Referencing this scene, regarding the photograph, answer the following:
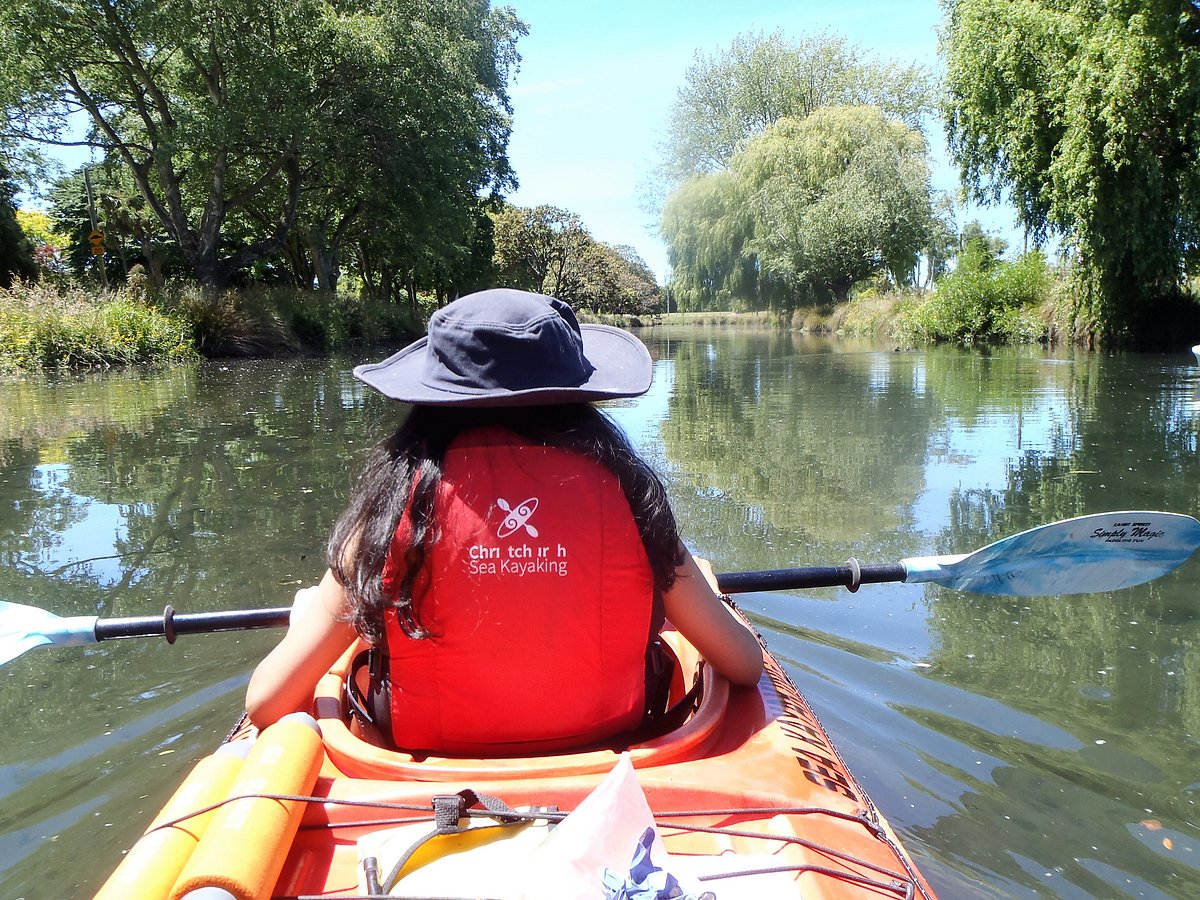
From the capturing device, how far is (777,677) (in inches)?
87.7

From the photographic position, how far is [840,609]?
4.12 meters

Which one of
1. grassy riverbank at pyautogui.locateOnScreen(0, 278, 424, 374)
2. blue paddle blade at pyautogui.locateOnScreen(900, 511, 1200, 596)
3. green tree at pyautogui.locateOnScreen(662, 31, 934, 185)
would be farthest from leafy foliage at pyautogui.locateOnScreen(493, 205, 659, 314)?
blue paddle blade at pyautogui.locateOnScreen(900, 511, 1200, 596)

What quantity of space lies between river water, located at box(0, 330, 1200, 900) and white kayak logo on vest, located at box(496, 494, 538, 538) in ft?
4.79

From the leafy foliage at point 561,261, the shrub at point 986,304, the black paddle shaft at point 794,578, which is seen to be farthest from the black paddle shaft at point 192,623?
the leafy foliage at point 561,261

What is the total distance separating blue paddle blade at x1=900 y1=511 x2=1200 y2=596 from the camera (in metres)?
3.15

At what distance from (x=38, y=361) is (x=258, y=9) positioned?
8.28 m

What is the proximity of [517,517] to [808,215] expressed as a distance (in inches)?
1198

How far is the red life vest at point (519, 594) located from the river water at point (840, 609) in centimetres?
121

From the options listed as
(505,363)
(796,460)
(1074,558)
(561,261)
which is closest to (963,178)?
(796,460)

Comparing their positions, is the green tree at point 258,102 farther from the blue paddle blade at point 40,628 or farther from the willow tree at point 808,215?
the blue paddle blade at point 40,628

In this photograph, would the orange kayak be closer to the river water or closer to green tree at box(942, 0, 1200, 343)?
the river water

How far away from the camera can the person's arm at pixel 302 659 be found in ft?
5.75

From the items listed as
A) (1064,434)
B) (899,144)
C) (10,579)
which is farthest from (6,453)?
(899,144)

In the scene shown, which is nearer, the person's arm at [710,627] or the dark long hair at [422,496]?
the dark long hair at [422,496]
